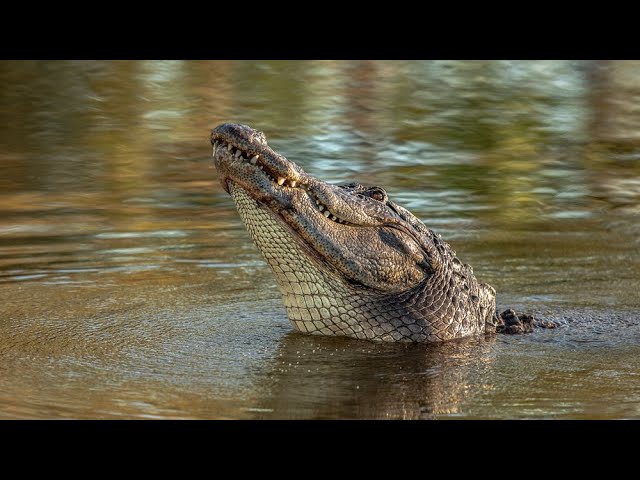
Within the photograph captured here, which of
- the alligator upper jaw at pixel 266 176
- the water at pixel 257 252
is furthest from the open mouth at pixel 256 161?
the water at pixel 257 252

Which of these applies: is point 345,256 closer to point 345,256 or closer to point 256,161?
point 345,256

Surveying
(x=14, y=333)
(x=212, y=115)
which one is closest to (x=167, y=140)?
(x=212, y=115)

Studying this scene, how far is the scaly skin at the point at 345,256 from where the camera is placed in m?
6.15

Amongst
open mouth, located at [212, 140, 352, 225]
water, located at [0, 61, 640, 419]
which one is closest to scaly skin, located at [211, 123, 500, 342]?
open mouth, located at [212, 140, 352, 225]

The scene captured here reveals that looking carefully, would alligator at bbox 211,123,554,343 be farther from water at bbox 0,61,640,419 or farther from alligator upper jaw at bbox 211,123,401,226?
water at bbox 0,61,640,419

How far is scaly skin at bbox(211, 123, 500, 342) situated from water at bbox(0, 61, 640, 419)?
0.18 metres

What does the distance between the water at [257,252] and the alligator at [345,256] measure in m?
0.16

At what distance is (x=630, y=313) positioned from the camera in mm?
7645

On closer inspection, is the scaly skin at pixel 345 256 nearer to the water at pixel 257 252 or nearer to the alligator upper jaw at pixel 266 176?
the alligator upper jaw at pixel 266 176

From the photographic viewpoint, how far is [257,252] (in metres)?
9.10

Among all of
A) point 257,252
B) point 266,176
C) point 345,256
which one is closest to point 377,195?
point 345,256

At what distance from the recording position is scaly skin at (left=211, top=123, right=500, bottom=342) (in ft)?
20.2

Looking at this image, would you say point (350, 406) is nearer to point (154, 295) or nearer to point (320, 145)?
point (154, 295)

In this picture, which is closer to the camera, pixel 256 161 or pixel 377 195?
pixel 256 161
